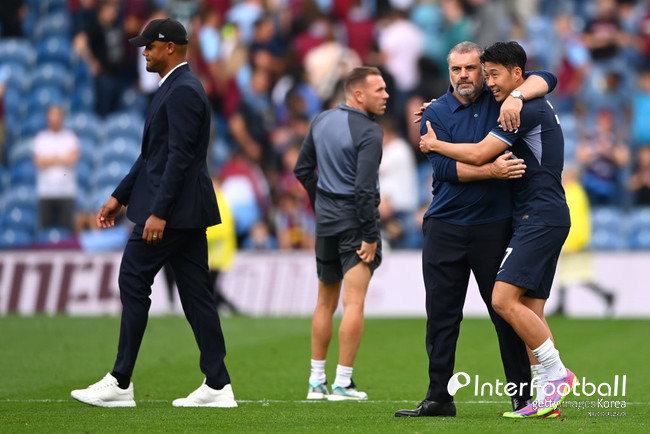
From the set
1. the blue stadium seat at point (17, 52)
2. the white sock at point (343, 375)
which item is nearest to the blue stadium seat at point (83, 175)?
the blue stadium seat at point (17, 52)

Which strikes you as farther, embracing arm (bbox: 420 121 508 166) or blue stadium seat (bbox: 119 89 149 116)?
blue stadium seat (bbox: 119 89 149 116)

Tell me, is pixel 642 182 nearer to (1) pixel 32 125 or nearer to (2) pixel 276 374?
(1) pixel 32 125

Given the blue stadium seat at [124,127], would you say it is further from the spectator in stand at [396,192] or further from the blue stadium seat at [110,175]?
the spectator in stand at [396,192]

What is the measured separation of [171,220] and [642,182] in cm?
1332

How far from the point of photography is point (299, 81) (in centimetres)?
2106

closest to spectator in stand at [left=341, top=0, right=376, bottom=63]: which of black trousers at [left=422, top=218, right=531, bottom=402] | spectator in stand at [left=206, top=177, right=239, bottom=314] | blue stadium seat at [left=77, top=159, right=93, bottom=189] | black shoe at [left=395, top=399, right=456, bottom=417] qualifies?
spectator in stand at [left=206, top=177, right=239, bottom=314]

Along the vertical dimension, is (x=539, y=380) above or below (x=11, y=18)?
below

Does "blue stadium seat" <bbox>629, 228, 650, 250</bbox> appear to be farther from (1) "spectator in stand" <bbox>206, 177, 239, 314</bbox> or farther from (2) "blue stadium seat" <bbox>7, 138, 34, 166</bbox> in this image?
(2) "blue stadium seat" <bbox>7, 138, 34, 166</bbox>

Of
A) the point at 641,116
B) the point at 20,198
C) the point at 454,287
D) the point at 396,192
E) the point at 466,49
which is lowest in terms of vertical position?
the point at 20,198

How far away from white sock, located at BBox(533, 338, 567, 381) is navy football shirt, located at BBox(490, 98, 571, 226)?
2.42 feet

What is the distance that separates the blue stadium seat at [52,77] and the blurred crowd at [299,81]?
9 centimetres

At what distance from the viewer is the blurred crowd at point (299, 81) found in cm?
1994

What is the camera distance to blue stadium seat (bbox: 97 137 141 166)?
21.0m

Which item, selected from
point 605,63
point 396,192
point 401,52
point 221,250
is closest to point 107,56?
point 401,52
